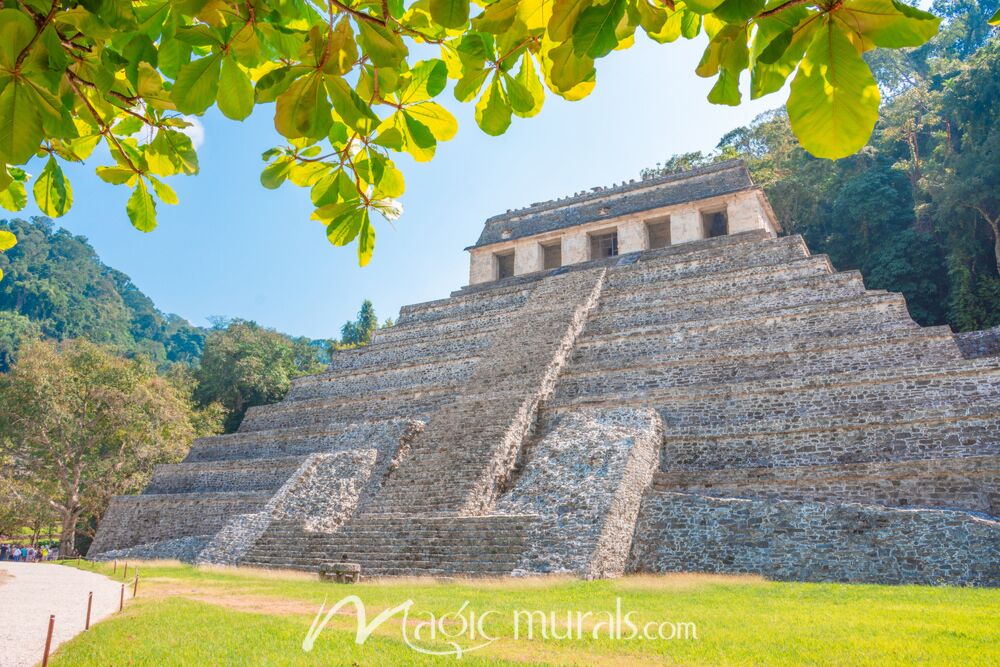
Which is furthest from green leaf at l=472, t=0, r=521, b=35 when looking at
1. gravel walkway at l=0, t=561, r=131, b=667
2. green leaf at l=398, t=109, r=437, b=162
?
gravel walkway at l=0, t=561, r=131, b=667

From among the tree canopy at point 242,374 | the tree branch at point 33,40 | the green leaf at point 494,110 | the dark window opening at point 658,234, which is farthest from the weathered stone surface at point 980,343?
the tree canopy at point 242,374

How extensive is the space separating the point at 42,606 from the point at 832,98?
10491 mm

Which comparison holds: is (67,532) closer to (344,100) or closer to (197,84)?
(197,84)

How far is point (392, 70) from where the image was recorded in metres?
1.82

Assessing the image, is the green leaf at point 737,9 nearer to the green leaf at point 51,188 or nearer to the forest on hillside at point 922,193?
the green leaf at point 51,188

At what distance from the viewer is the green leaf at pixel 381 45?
1.59 m

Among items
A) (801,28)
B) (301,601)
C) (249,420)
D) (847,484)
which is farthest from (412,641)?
(249,420)

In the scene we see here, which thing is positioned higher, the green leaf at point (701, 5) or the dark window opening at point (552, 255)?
the dark window opening at point (552, 255)

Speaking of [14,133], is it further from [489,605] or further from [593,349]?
[593,349]

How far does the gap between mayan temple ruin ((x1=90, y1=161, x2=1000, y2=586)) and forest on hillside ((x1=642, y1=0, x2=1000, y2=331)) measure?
699 centimetres

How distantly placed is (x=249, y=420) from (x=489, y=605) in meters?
14.4

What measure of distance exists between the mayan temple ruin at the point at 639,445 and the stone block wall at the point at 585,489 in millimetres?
42

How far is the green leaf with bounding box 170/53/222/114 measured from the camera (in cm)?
161

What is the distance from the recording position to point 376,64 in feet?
5.34
